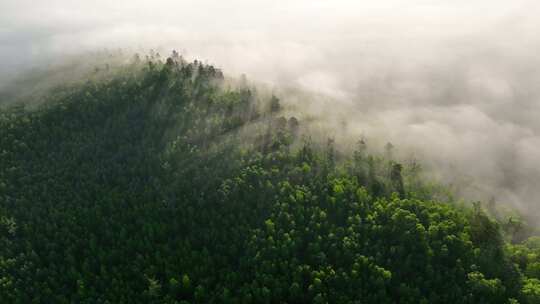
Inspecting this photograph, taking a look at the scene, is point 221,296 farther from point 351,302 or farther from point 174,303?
point 351,302

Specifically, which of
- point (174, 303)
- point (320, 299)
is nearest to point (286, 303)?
point (320, 299)

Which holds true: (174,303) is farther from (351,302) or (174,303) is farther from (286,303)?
(351,302)

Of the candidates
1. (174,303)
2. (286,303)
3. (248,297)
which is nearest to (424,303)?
(286,303)

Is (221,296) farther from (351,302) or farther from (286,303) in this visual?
(351,302)

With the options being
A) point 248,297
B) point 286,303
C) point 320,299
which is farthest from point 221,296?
point 320,299

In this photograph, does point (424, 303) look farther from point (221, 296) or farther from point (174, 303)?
point (174, 303)

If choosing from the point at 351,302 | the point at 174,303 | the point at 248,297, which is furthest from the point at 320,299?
the point at 174,303
